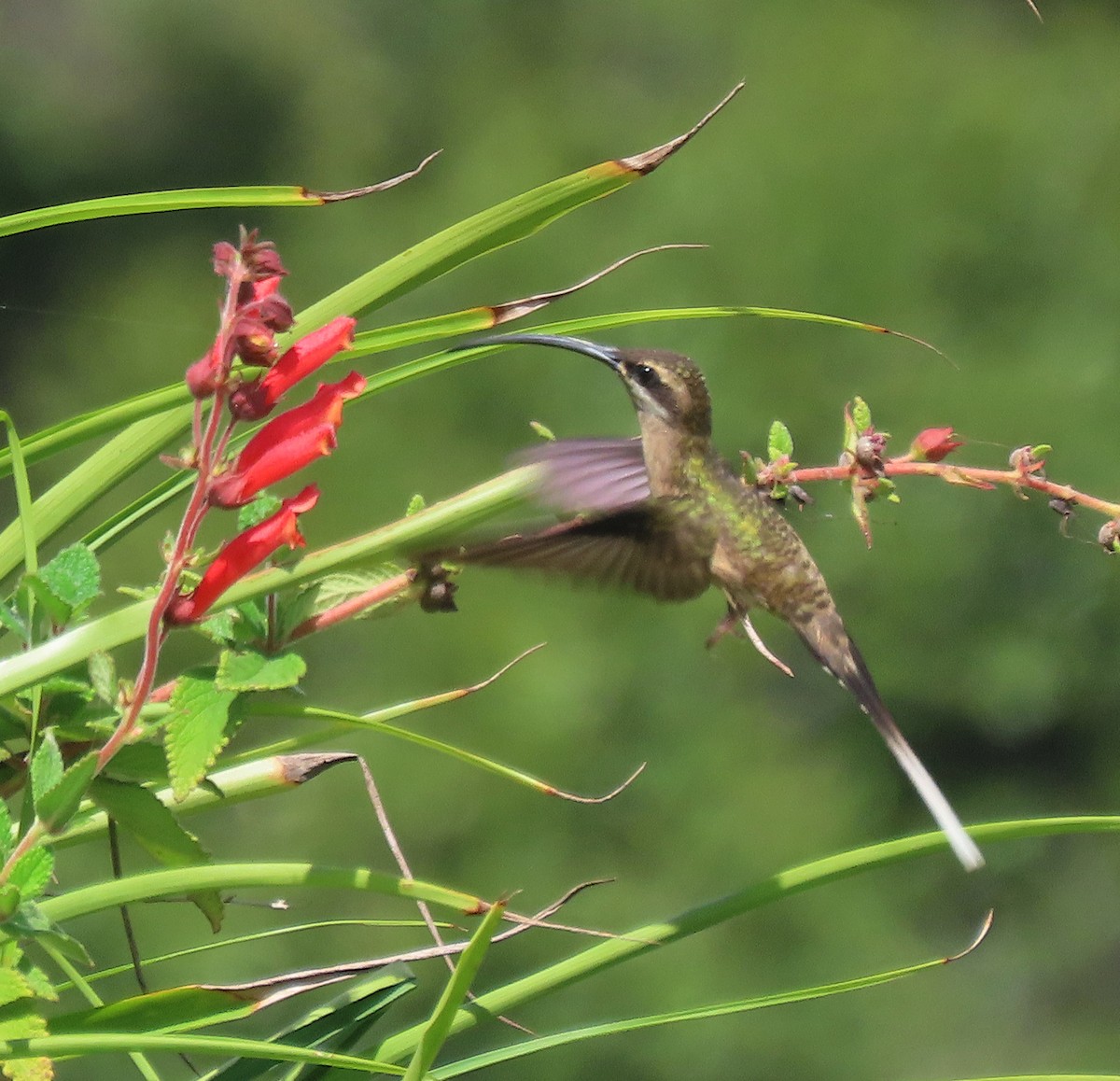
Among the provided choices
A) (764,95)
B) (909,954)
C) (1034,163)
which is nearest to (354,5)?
(764,95)

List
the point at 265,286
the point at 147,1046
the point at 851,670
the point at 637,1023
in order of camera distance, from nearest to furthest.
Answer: the point at 147,1046 < the point at 265,286 < the point at 637,1023 < the point at 851,670

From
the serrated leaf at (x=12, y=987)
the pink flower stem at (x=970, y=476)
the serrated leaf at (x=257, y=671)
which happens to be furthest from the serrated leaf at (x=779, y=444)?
the serrated leaf at (x=12, y=987)

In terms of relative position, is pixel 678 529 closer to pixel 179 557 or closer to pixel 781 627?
pixel 179 557

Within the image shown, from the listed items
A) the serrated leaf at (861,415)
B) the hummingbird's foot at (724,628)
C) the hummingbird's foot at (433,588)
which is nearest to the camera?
the hummingbird's foot at (433,588)

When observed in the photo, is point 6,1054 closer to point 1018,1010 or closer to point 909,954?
point 909,954

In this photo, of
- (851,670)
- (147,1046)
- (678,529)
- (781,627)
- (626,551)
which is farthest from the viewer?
(781,627)

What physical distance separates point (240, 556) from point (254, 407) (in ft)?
0.27

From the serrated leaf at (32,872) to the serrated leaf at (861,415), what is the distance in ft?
1.89

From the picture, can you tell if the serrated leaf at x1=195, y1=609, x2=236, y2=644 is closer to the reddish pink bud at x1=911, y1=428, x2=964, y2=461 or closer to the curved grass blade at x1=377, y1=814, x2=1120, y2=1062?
the curved grass blade at x1=377, y1=814, x2=1120, y2=1062

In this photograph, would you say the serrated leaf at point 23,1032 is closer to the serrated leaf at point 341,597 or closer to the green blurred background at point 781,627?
the serrated leaf at point 341,597

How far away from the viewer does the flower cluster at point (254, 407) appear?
0.83 m

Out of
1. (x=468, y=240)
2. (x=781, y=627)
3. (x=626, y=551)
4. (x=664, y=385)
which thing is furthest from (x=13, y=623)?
(x=781, y=627)

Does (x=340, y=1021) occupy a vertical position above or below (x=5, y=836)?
below

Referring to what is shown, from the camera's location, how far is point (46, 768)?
809mm
